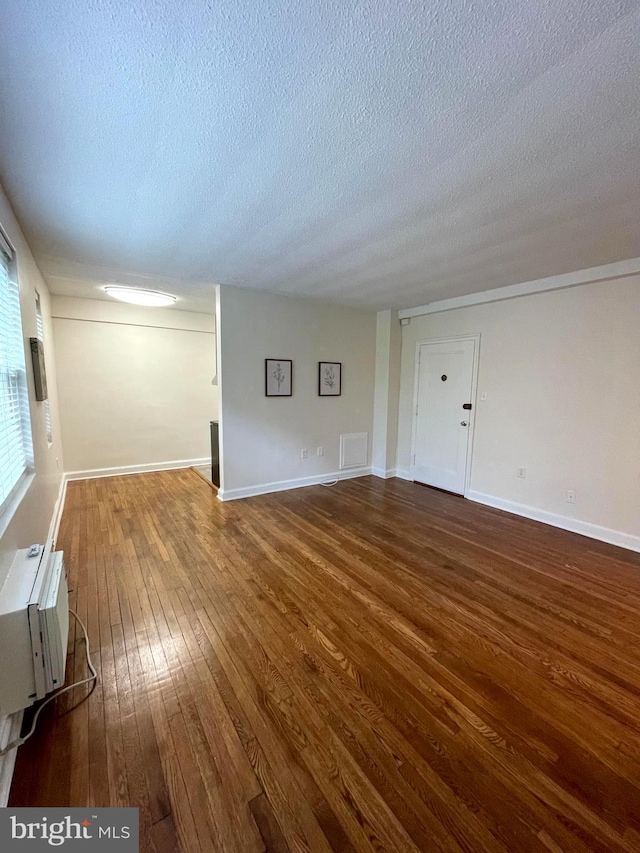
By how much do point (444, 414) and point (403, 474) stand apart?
1.16 m

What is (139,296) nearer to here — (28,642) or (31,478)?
(31,478)

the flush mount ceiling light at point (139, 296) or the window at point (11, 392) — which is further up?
the flush mount ceiling light at point (139, 296)

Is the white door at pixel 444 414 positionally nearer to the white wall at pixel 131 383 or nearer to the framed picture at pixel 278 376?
the framed picture at pixel 278 376

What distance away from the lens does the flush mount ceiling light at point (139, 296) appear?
398 cm

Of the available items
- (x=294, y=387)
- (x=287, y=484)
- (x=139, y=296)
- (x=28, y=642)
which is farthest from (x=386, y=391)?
(x=28, y=642)

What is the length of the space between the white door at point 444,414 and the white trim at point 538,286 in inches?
17.4

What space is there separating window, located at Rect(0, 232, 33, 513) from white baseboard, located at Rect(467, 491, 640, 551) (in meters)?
4.27

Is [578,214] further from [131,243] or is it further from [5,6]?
[131,243]

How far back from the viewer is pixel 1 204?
1887 mm

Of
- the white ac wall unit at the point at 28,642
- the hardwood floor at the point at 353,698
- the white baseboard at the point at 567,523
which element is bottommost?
the hardwood floor at the point at 353,698

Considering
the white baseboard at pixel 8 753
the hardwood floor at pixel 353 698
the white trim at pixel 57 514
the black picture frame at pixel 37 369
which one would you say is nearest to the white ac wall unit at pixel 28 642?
the white baseboard at pixel 8 753

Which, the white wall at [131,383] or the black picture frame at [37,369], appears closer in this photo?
the black picture frame at [37,369]

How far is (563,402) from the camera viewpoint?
10.9 ft

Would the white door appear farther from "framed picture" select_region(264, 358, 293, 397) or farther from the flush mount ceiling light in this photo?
the flush mount ceiling light
